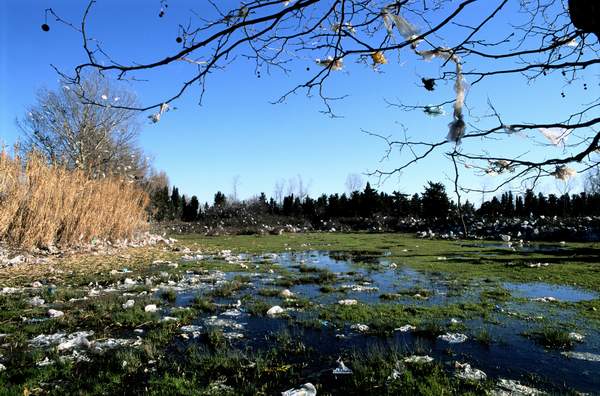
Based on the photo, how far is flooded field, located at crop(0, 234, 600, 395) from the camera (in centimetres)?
315

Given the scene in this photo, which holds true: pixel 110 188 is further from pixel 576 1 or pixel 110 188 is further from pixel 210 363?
pixel 576 1

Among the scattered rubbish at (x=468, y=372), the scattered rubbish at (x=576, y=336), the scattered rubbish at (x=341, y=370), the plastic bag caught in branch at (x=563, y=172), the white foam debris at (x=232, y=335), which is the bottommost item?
the scattered rubbish at (x=341, y=370)

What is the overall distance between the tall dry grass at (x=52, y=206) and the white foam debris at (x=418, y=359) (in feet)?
32.2

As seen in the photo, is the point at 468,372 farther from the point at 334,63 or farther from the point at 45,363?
the point at 45,363

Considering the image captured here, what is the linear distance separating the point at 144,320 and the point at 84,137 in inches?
955

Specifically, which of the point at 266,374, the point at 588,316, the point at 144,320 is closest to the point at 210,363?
the point at 266,374

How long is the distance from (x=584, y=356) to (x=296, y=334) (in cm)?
277

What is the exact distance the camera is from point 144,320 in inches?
188

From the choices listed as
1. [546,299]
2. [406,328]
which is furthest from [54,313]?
[546,299]

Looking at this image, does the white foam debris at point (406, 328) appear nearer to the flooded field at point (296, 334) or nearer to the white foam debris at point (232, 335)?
the flooded field at point (296, 334)

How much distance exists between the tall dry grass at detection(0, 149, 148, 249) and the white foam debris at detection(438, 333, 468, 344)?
9.90 meters

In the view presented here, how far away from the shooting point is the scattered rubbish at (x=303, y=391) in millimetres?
2914

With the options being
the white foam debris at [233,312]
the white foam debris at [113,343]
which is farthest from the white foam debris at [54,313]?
the white foam debris at [233,312]

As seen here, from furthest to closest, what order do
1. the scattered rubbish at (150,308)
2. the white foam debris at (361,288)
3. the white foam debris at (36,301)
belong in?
the white foam debris at (361,288) < the white foam debris at (36,301) < the scattered rubbish at (150,308)
